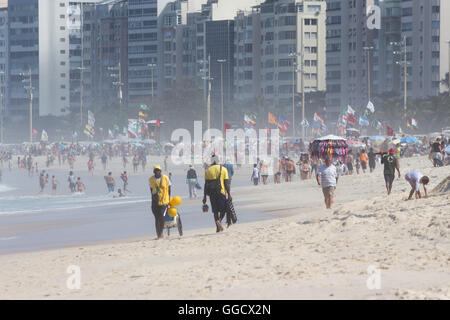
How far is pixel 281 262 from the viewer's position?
15.5 meters

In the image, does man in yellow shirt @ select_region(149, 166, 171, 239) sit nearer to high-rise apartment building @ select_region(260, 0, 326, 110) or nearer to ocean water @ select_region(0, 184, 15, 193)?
ocean water @ select_region(0, 184, 15, 193)

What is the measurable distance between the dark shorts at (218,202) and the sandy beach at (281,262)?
0.51 m

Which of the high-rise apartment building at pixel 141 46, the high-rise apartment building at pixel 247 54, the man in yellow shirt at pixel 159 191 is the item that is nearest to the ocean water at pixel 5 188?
the man in yellow shirt at pixel 159 191

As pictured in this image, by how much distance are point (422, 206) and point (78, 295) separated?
8930 millimetres

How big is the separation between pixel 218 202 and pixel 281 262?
3939 millimetres

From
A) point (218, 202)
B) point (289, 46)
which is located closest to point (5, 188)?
point (218, 202)

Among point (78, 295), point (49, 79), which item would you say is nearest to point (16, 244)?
point (78, 295)

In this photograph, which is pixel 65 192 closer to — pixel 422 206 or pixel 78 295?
pixel 422 206

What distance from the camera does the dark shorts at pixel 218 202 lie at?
19141 mm

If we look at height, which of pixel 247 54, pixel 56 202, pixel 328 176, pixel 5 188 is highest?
pixel 247 54

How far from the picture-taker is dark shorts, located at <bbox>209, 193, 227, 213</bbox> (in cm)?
1914

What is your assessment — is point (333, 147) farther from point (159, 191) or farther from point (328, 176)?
point (159, 191)
